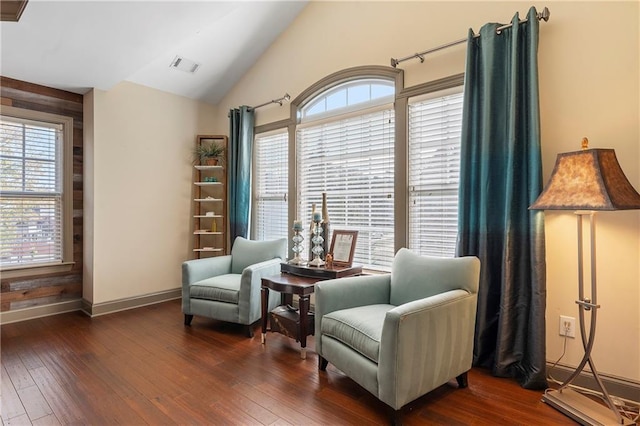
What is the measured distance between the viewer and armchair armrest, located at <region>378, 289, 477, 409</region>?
1.73 meters

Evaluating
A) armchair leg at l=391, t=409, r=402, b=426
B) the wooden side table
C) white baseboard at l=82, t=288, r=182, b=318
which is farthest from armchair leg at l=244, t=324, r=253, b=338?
white baseboard at l=82, t=288, r=182, b=318

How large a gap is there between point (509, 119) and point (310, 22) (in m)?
2.43

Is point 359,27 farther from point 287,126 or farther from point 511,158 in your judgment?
point 511,158

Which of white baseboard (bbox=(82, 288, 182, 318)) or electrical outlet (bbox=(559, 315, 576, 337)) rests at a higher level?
electrical outlet (bbox=(559, 315, 576, 337))

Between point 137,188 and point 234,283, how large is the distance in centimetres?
184

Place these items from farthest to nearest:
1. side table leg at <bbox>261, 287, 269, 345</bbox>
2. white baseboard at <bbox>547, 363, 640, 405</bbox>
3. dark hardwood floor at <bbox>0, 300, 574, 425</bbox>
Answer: side table leg at <bbox>261, 287, 269, 345</bbox> < white baseboard at <bbox>547, 363, 640, 405</bbox> < dark hardwood floor at <bbox>0, 300, 574, 425</bbox>

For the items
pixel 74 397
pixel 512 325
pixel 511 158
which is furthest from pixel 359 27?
pixel 74 397

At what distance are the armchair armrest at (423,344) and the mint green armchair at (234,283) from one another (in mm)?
1580

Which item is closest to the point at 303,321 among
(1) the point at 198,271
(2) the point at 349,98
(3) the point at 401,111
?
(1) the point at 198,271

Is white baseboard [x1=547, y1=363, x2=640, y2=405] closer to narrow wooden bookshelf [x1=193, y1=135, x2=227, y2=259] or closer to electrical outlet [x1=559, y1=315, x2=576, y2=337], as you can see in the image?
electrical outlet [x1=559, y1=315, x2=576, y2=337]

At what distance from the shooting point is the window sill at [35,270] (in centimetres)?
339

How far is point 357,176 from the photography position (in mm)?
3338

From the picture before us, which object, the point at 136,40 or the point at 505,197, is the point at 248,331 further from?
the point at 136,40

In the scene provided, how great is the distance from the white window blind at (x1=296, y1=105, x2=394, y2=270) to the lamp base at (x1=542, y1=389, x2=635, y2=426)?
150 centimetres
